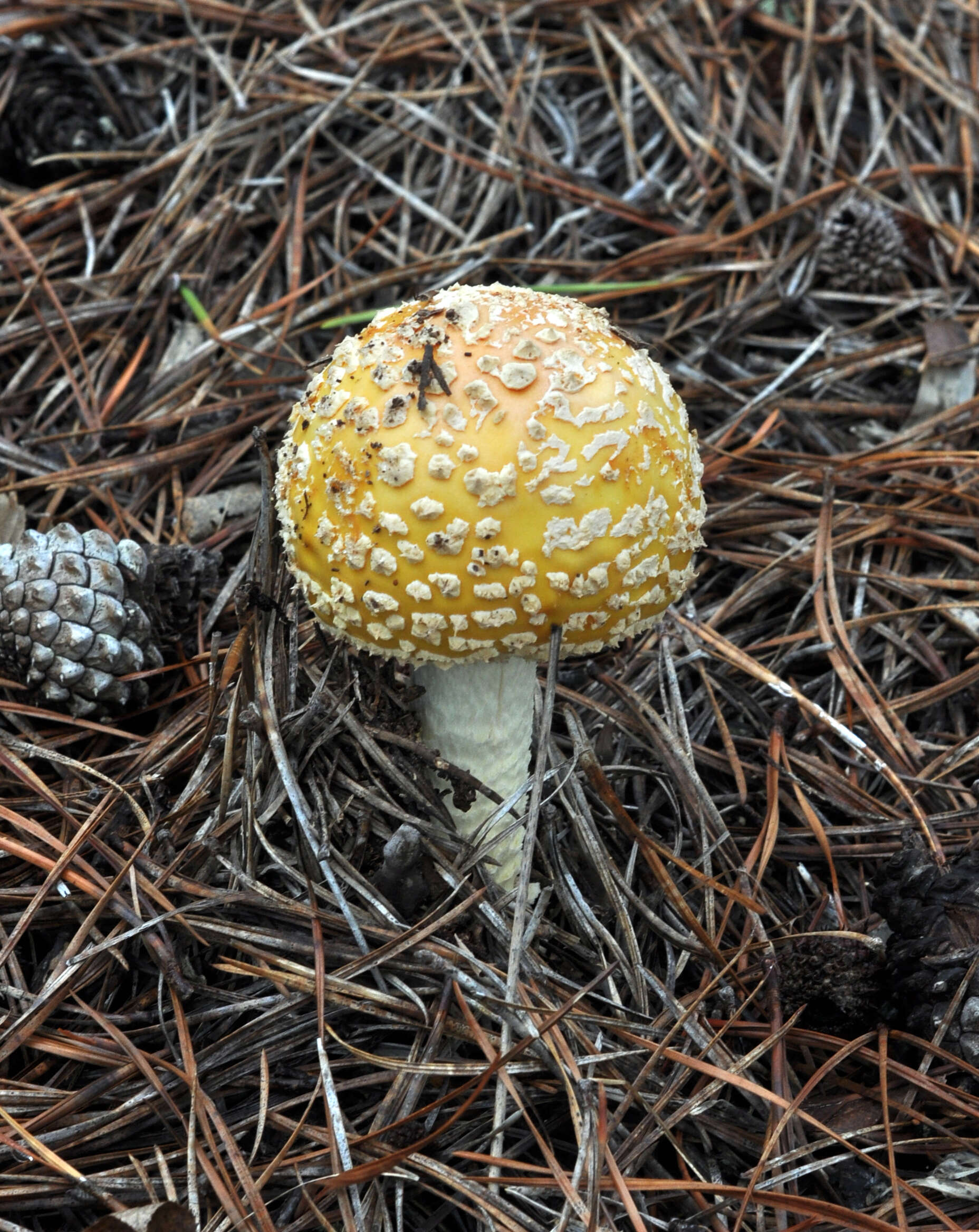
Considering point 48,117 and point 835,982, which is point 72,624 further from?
point 48,117

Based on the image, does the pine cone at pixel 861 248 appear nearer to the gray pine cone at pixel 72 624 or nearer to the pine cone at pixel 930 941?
the pine cone at pixel 930 941

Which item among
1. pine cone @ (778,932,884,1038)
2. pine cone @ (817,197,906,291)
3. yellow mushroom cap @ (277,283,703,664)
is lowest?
pine cone @ (778,932,884,1038)

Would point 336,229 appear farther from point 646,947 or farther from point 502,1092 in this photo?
point 502,1092

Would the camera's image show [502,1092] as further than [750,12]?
No

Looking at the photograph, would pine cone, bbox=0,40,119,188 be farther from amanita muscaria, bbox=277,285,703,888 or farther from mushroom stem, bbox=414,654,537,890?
mushroom stem, bbox=414,654,537,890

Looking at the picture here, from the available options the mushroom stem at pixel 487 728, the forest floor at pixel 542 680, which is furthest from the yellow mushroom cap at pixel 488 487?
the forest floor at pixel 542 680

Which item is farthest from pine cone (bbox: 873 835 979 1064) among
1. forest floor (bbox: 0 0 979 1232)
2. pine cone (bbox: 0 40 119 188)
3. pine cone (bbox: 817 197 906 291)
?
pine cone (bbox: 0 40 119 188)

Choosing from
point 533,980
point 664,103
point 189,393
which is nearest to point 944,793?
point 533,980
